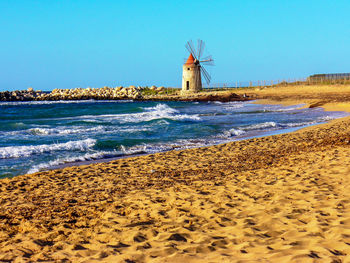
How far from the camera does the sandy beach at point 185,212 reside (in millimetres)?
3873

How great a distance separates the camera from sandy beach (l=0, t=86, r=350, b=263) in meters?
3.87

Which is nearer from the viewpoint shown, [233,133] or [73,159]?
[73,159]

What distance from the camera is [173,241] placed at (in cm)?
421

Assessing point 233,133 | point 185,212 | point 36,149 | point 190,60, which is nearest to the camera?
point 185,212

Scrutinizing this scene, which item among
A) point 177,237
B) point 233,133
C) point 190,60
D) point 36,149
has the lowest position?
point 233,133

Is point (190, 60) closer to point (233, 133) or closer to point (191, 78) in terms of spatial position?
point (191, 78)

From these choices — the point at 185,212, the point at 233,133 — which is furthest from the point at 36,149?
the point at 185,212

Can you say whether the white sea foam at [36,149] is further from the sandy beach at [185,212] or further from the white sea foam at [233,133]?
the white sea foam at [233,133]

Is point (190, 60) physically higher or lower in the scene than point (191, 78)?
higher

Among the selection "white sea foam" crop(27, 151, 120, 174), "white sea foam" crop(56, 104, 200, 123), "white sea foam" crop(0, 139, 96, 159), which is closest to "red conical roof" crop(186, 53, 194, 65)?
"white sea foam" crop(56, 104, 200, 123)

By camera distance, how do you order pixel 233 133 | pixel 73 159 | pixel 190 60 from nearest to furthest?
pixel 73 159, pixel 233 133, pixel 190 60

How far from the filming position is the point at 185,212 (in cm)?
527

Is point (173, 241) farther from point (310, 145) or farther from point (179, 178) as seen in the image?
point (310, 145)

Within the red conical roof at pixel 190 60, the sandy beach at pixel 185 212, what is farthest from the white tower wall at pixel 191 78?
the sandy beach at pixel 185 212
